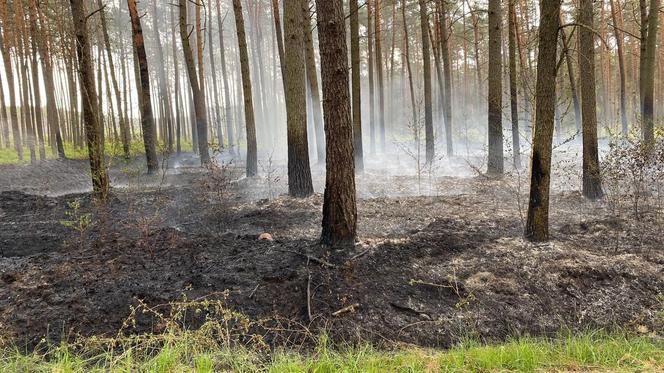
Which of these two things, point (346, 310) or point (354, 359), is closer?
point (354, 359)

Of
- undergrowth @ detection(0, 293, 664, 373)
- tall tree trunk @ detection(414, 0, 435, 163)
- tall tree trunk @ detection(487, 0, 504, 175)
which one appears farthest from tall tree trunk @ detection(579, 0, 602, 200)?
tall tree trunk @ detection(414, 0, 435, 163)

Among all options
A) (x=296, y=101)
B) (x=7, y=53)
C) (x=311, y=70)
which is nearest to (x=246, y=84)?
(x=311, y=70)

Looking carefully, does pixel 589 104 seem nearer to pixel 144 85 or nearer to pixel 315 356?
pixel 315 356

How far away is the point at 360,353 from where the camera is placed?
296 centimetres

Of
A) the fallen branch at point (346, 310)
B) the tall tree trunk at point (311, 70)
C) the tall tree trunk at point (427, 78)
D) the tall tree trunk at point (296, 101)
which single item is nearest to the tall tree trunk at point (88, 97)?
the tall tree trunk at point (296, 101)

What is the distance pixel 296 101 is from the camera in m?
8.34

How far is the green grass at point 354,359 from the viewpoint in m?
2.69

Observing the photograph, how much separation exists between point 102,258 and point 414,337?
3811 millimetres

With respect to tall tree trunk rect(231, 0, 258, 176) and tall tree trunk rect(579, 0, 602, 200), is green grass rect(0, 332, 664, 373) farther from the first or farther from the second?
tall tree trunk rect(231, 0, 258, 176)

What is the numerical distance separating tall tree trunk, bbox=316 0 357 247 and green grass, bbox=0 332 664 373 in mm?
1985

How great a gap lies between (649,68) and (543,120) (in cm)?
971

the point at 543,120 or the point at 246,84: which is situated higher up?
the point at 246,84

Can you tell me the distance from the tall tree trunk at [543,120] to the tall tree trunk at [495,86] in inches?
212

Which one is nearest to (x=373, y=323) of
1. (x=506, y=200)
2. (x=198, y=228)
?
(x=198, y=228)
